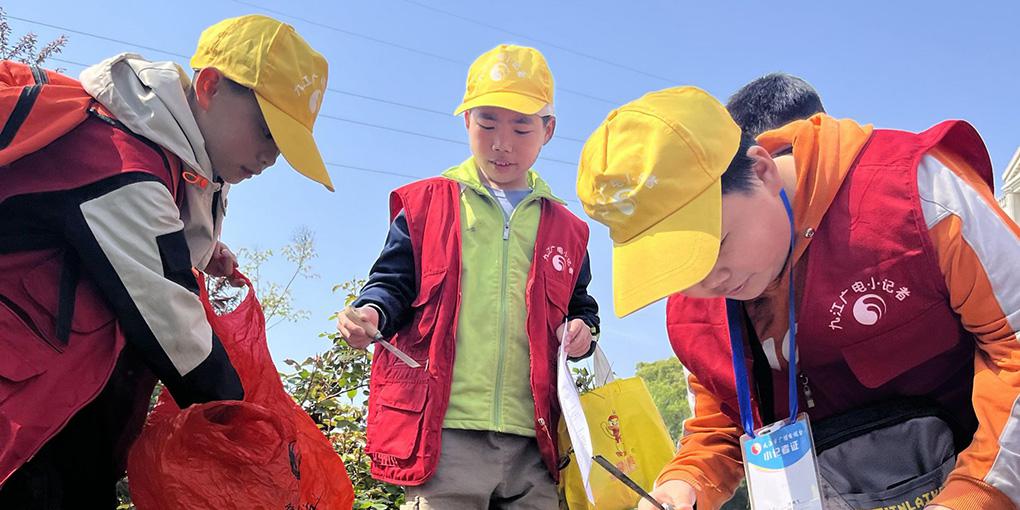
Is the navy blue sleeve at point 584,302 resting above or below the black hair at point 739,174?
below

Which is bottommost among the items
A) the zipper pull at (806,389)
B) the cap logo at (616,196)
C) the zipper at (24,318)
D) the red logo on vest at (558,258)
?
the zipper at (24,318)

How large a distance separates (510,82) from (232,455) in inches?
58.6

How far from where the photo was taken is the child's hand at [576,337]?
2.71 metres

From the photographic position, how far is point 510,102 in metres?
2.89

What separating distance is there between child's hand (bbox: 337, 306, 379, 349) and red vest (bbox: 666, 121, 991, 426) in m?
1.13

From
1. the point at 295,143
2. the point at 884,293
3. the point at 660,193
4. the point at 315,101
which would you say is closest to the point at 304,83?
the point at 315,101

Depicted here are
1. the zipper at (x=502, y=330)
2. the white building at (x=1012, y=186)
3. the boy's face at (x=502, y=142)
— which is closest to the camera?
the zipper at (x=502, y=330)

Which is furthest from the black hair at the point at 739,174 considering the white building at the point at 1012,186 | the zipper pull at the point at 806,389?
the white building at the point at 1012,186

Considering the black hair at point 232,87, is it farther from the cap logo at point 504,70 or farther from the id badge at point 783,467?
the id badge at point 783,467

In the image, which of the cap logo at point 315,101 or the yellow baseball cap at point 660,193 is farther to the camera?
the cap logo at point 315,101

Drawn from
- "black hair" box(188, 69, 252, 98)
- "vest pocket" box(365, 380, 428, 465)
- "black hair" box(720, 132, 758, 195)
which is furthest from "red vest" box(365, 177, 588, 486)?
"black hair" box(720, 132, 758, 195)

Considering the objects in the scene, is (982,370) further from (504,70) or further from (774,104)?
(504,70)

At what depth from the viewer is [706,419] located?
211 centimetres

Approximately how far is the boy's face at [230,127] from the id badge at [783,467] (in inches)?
49.8
